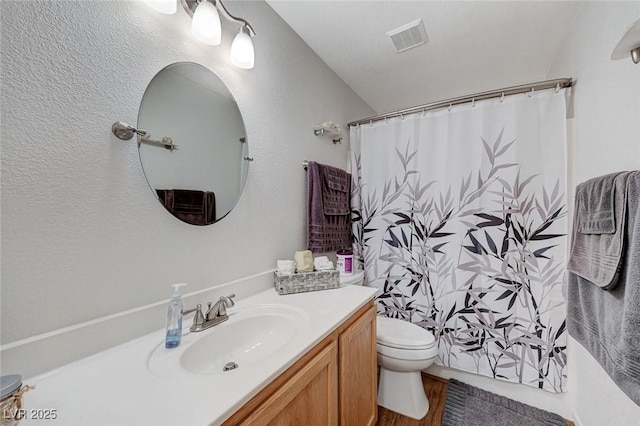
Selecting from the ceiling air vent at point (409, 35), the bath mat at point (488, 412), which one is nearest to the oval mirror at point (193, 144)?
the ceiling air vent at point (409, 35)

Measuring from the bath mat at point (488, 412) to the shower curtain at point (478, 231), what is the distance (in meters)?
0.16

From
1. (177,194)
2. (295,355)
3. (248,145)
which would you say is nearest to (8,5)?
(177,194)

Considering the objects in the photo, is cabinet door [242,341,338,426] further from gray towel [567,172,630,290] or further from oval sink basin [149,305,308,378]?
gray towel [567,172,630,290]

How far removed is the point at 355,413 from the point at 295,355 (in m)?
0.65

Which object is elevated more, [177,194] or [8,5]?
[8,5]

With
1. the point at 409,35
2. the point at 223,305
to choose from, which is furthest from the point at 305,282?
the point at 409,35

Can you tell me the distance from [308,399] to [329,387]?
0.14 metres

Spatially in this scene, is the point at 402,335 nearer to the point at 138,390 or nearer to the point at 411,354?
the point at 411,354

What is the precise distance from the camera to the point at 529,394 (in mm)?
1551

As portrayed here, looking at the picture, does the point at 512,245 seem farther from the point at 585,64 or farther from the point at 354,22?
the point at 354,22

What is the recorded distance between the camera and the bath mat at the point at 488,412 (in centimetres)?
142

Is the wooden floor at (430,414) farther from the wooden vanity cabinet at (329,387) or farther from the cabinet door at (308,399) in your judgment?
the cabinet door at (308,399)

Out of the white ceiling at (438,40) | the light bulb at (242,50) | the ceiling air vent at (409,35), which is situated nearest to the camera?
the light bulb at (242,50)

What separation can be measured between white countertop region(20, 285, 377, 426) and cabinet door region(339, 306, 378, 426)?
0.31 metres
